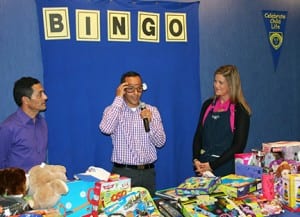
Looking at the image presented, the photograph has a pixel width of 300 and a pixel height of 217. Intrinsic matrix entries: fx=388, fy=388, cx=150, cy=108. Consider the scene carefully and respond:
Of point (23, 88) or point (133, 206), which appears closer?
point (133, 206)

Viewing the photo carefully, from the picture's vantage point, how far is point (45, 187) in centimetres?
173

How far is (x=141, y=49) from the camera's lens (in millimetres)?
3322

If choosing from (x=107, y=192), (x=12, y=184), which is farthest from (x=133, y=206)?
(x=12, y=184)

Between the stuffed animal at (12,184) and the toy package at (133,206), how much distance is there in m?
0.38

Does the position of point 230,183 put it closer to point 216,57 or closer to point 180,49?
point 180,49

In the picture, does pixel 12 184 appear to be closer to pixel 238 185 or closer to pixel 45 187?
pixel 45 187

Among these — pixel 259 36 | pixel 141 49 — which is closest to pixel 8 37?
pixel 141 49

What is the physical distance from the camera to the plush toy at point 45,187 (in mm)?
1701

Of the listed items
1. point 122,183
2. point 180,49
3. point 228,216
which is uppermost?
point 180,49

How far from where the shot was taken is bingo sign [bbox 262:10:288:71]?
403 cm

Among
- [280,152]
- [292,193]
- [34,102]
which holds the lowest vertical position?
[292,193]

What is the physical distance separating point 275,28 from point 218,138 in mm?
1806

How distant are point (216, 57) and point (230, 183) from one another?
1.89m

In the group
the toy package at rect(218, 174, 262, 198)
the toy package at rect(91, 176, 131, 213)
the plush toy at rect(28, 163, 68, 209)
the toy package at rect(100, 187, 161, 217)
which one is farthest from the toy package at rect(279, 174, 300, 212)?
the plush toy at rect(28, 163, 68, 209)
